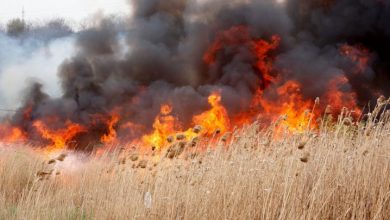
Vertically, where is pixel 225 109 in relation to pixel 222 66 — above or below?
below

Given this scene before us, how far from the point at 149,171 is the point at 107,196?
63 centimetres

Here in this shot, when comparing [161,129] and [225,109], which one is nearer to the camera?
[161,129]

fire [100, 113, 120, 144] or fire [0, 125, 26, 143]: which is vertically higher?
fire [100, 113, 120, 144]

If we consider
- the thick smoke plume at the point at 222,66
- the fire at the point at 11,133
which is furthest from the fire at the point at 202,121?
the fire at the point at 11,133

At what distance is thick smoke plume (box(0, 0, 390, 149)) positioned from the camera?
61.0 ft

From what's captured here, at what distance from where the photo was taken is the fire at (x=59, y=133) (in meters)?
18.7

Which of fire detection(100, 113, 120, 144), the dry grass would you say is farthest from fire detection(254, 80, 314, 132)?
the dry grass

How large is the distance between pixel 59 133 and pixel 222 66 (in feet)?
22.4

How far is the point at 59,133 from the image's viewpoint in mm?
18984

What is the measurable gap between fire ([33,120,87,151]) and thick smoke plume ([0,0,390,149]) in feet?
0.35

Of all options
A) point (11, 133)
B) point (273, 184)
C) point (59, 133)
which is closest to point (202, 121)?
point (59, 133)

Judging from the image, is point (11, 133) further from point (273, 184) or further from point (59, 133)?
point (273, 184)

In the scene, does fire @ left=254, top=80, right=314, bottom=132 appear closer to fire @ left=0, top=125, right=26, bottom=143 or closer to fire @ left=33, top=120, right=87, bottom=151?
fire @ left=33, top=120, right=87, bottom=151

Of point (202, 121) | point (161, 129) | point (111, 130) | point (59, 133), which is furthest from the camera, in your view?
point (111, 130)
